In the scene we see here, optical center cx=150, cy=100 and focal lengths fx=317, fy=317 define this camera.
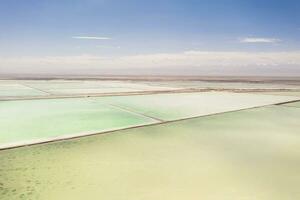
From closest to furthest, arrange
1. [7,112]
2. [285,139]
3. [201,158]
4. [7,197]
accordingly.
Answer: [7,197] < [201,158] < [285,139] < [7,112]

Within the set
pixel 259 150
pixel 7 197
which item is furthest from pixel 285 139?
pixel 7 197

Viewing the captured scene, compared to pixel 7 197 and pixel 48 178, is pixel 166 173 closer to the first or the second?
pixel 48 178

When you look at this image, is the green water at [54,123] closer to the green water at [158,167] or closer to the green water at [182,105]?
the green water at [158,167]

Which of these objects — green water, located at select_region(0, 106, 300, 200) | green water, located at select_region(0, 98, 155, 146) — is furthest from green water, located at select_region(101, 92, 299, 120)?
green water, located at select_region(0, 106, 300, 200)

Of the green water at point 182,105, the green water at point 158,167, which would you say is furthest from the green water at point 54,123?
the green water at point 182,105

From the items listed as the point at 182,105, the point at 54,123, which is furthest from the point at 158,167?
the point at 182,105

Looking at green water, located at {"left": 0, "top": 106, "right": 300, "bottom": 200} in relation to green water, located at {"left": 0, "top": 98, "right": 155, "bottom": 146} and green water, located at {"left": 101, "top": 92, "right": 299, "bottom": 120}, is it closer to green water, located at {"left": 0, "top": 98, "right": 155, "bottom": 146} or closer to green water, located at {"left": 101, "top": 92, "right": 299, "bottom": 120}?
green water, located at {"left": 0, "top": 98, "right": 155, "bottom": 146}

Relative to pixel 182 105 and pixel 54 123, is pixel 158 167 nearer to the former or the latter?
pixel 54 123

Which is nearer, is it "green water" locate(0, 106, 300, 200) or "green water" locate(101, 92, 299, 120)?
"green water" locate(0, 106, 300, 200)

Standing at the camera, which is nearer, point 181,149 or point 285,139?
point 181,149
